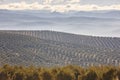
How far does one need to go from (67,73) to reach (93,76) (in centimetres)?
504

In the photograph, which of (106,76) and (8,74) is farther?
(8,74)

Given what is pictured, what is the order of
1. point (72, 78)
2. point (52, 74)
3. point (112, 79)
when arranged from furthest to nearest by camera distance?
1. point (52, 74)
2. point (72, 78)
3. point (112, 79)

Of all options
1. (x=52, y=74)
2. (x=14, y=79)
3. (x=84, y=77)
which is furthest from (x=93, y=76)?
(x=14, y=79)

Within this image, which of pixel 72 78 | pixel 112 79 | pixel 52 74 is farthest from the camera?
pixel 52 74

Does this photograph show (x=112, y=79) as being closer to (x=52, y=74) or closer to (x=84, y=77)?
(x=84, y=77)

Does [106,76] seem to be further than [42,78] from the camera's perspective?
No

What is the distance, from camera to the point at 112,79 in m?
60.7

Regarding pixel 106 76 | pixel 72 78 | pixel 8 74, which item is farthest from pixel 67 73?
pixel 8 74

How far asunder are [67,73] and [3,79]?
10.6 m

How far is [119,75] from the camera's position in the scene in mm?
63344

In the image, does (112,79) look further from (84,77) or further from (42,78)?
(42,78)

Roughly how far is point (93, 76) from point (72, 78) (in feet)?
13.4

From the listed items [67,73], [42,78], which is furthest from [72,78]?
[42,78]

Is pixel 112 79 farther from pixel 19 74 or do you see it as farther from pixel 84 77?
pixel 19 74
